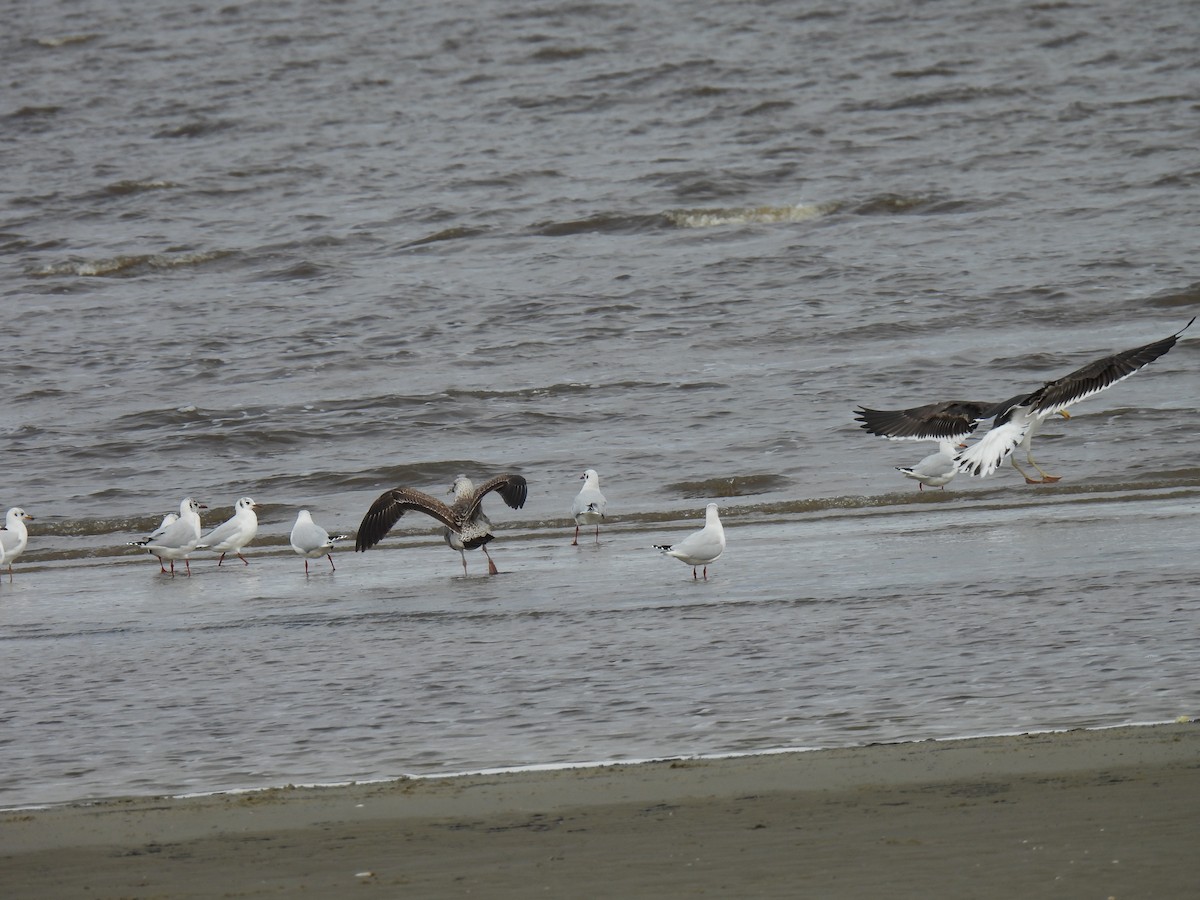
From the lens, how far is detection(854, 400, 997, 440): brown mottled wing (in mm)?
11094

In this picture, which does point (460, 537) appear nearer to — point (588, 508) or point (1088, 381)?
point (588, 508)

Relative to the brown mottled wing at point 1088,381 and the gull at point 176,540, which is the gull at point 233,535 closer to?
the gull at point 176,540

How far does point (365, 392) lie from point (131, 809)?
11.0 meters

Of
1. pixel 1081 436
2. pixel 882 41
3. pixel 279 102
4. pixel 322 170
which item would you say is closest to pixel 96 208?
pixel 322 170

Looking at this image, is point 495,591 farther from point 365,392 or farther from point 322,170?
point 322,170

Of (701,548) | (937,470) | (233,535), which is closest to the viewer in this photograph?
(701,548)

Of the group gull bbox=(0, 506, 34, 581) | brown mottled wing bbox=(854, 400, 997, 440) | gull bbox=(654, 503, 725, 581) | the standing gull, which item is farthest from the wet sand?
Answer: brown mottled wing bbox=(854, 400, 997, 440)

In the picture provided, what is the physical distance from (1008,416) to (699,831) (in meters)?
7.39

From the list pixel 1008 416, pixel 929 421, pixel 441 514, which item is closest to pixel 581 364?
pixel 929 421

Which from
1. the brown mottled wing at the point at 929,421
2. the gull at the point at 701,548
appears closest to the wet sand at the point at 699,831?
the gull at the point at 701,548

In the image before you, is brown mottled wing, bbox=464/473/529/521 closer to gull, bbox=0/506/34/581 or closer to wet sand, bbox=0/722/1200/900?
gull, bbox=0/506/34/581

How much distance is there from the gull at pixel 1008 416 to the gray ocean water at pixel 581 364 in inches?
12.8

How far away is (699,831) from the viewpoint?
3.90 meters

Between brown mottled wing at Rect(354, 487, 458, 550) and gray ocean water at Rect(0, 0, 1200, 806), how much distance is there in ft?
0.78
